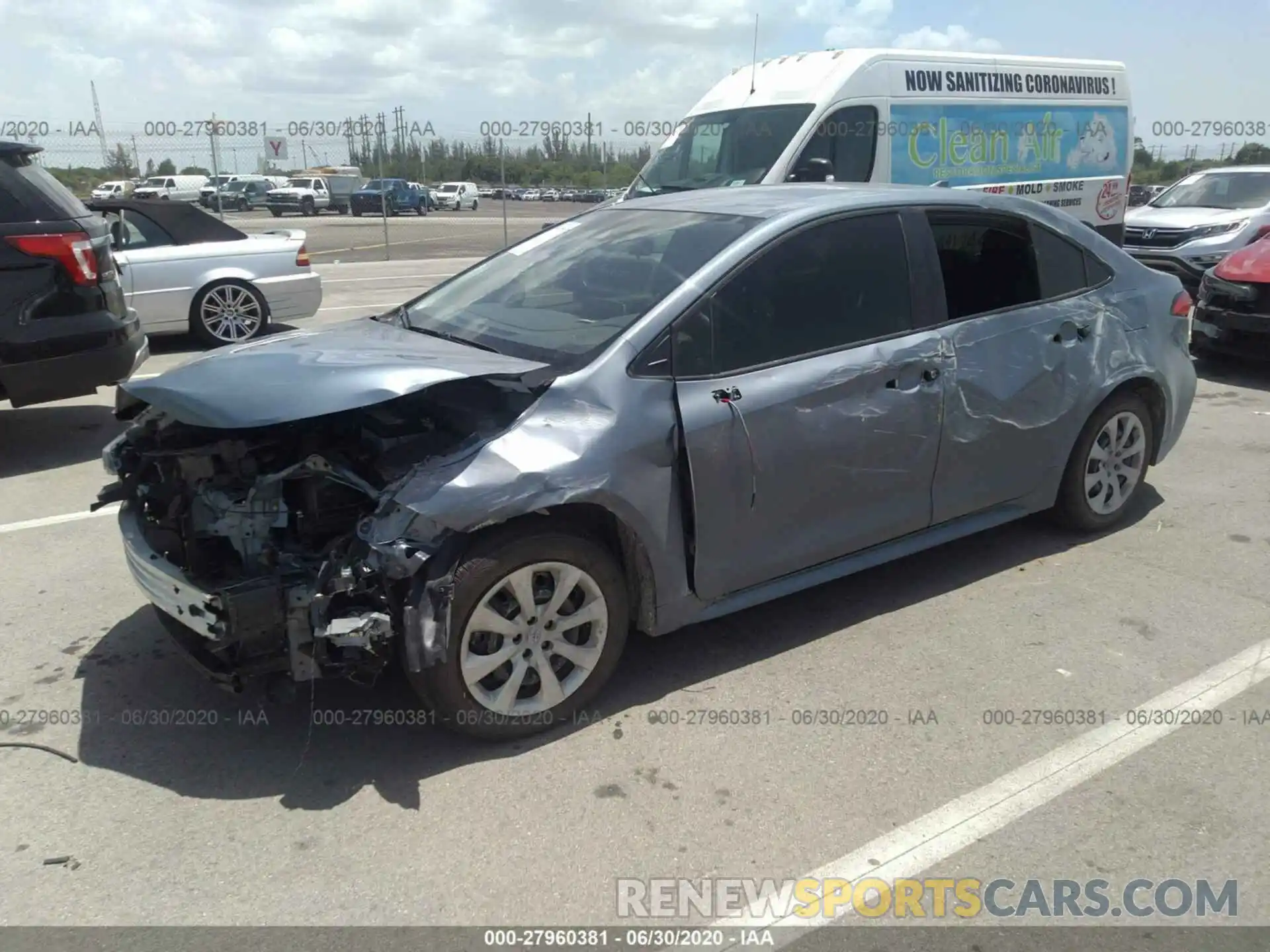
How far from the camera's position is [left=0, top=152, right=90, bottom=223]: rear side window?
6.00 meters

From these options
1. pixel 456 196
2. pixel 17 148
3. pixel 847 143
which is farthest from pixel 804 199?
pixel 456 196

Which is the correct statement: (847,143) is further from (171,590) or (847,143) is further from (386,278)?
(171,590)

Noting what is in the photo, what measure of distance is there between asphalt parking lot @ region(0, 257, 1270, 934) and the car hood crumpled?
1093mm

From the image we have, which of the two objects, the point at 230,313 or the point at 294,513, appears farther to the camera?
the point at 230,313

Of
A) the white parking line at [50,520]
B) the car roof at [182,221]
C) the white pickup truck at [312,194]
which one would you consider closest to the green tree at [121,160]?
the car roof at [182,221]

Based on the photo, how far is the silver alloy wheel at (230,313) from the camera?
977 centimetres

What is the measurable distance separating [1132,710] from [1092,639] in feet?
1.78

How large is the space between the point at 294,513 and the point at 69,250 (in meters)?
3.77

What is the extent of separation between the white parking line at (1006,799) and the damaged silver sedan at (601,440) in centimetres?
104

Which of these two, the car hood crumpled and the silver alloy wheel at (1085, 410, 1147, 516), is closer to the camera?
the car hood crumpled

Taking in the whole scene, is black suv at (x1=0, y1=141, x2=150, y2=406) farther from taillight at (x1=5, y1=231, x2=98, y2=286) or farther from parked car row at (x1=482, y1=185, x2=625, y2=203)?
parked car row at (x1=482, y1=185, x2=625, y2=203)

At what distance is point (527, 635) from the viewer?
3.35m
